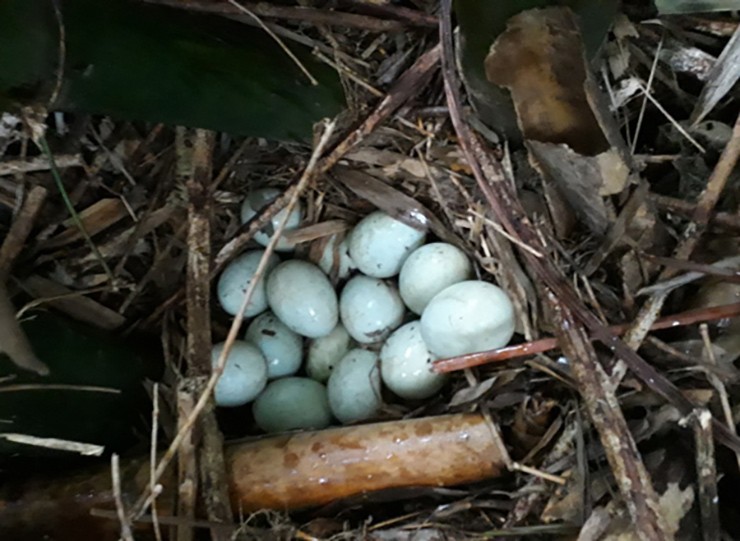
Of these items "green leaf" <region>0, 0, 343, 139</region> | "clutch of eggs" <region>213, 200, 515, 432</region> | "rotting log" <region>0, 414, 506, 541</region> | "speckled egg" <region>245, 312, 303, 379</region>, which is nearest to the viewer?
"green leaf" <region>0, 0, 343, 139</region>

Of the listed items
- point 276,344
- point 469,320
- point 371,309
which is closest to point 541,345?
point 469,320

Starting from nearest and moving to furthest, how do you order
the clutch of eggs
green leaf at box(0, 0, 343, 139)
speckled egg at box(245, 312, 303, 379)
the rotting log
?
green leaf at box(0, 0, 343, 139)
the rotting log
the clutch of eggs
speckled egg at box(245, 312, 303, 379)

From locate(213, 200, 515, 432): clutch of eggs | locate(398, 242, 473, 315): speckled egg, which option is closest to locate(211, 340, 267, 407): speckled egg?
locate(213, 200, 515, 432): clutch of eggs

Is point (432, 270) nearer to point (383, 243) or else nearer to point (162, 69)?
point (383, 243)

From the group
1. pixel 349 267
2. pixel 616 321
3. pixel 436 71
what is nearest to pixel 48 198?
pixel 349 267

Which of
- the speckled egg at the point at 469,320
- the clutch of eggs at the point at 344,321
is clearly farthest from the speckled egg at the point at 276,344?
the speckled egg at the point at 469,320

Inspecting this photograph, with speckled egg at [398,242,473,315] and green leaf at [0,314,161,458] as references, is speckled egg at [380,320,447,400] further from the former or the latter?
green leaf at [0,314,161,458]

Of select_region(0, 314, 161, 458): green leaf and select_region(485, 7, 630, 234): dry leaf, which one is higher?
select_region(485, 7, 630, 234): dry leaf

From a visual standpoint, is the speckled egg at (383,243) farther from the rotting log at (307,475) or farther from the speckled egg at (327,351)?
the rotting log at (307,475)

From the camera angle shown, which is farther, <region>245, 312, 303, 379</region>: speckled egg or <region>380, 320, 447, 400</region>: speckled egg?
<region>245, 312, 303, 379</region>: speckled egg
